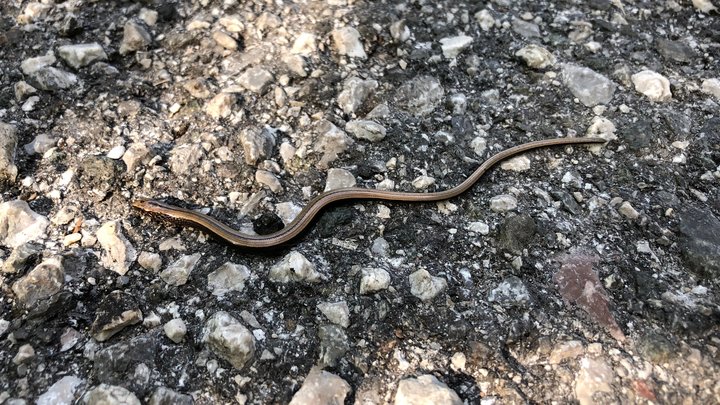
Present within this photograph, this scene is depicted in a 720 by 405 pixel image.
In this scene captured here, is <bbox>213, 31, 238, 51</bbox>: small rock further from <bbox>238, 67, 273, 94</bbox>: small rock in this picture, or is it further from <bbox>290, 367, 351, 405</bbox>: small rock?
<bbox>290, 367, 351, 405</bbox>: small rock

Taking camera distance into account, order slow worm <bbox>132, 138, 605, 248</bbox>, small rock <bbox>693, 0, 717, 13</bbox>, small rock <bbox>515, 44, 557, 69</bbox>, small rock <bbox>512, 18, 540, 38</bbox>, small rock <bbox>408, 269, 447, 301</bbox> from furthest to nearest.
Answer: small rock <bbox>693, 0, 717, 13</bbox>, small rock <bbox>512, 18, 540, 38</bbox>, small rock <bbox>515, 44, 557, 69</bbox>, slow worm <bbox>132, 138, 605, 248</bbox>, small rock <bbox>408, 269, 447, 301</bbox>

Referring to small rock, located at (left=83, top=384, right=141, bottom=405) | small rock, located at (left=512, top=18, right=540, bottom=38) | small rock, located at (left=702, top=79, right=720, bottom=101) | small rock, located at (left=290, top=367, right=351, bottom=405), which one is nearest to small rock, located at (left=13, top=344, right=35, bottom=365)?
small rock, located at (left=83, top=384, right=141, bottom=405)

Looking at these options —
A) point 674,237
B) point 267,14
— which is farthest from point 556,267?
point 267,14

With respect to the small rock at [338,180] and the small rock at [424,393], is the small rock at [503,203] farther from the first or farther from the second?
the small rock at [424,393]

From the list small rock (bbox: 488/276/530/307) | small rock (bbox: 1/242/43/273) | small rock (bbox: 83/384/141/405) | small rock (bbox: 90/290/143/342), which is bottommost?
small rock (bbox: 488/276/530/307)

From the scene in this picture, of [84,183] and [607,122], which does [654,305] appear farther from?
[84,183]

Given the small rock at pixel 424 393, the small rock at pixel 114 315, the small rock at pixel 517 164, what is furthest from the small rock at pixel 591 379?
the small rock at pixel 114 315
